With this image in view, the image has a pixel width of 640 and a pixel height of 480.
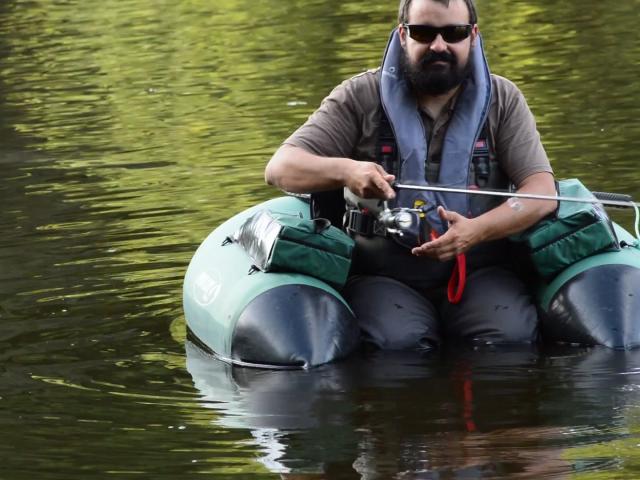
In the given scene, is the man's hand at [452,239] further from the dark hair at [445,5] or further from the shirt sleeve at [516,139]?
the dark hair at [445,5]

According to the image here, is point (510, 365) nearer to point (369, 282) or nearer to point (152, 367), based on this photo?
point (369, 282)

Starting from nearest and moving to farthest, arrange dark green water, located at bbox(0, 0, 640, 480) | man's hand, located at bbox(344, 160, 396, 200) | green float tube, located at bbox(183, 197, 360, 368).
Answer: dark green water, located at bbox(0, 0, 640, 480), man's hand, located at bbox(344, 160, 396, 200), green float tube, located at bbox(183, 197, 360, 368)

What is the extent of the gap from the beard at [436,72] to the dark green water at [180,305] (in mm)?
1010

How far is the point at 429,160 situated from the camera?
5977 mm

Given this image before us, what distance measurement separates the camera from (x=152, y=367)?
6.07 metres

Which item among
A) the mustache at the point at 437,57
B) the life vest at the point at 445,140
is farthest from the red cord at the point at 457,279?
the mustache at the point at 437,57

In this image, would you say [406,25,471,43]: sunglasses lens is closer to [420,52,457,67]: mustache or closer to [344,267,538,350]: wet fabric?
[420,52,457,67]: mustache

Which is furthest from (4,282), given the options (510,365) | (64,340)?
(510,365)

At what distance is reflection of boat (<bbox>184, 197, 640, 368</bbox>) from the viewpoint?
580cm

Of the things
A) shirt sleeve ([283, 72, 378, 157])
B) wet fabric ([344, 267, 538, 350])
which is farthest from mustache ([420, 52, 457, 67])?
wet fabric ([344, 267, 538, 350])

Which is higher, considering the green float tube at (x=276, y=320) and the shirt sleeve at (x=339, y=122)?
the shirt sleeve at (x=339, y=122)

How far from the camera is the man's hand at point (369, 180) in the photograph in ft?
18.4

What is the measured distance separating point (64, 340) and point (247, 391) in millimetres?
1081

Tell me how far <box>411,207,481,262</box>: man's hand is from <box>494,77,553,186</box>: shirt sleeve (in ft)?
1.14
